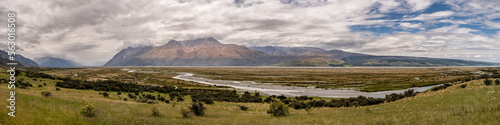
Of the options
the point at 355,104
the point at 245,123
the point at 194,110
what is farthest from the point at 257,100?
the point at 245,123

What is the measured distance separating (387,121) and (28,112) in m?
21.5

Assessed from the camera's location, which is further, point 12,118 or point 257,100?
point 257,100

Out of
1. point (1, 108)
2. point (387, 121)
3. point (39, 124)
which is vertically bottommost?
point (387, 121)

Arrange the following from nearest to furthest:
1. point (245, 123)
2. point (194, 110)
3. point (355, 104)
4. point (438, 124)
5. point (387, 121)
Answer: point (438, 124), point (387, 121), point (245, 123), point (194, 110), point (355, 104)

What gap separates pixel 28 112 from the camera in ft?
41.6

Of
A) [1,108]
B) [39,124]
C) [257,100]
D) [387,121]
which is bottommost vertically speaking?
[257,100]

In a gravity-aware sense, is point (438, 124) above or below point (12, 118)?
below

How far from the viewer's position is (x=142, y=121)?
53.3 ft

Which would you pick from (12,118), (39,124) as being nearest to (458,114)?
(39,124)

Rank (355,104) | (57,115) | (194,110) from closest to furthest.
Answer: (57,115), (194,110), (355,104)

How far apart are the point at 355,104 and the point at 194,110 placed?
2423 centimetres

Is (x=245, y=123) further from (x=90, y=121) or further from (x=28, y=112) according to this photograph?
(x=28, y=112)

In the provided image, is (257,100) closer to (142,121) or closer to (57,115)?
(142,121)

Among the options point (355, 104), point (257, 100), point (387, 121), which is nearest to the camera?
point (387, 121)
